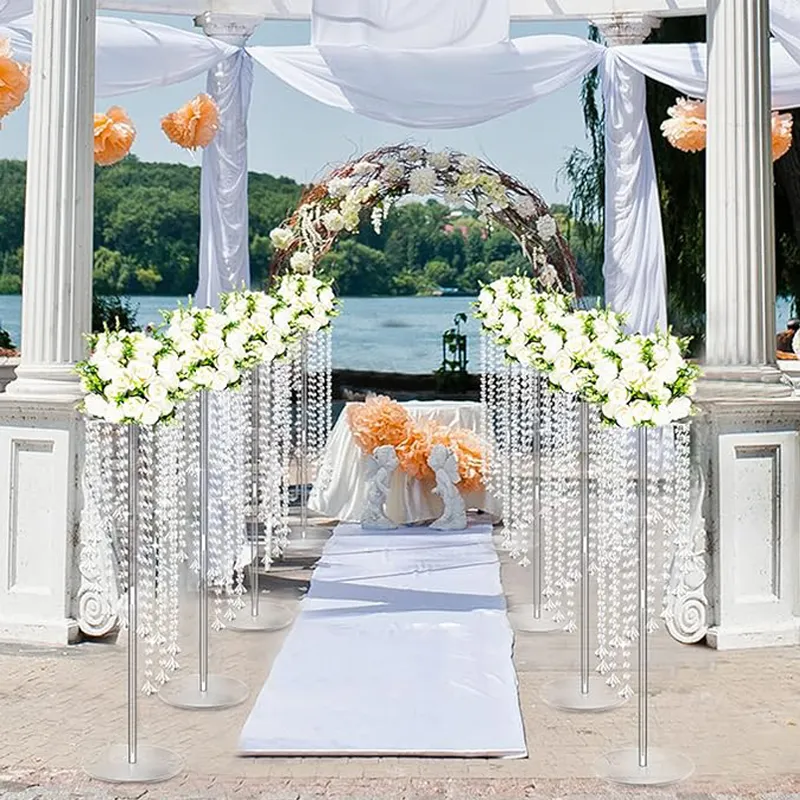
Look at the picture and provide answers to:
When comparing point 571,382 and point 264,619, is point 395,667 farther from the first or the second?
point 571,382

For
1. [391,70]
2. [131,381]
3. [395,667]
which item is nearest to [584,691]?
[395,667]

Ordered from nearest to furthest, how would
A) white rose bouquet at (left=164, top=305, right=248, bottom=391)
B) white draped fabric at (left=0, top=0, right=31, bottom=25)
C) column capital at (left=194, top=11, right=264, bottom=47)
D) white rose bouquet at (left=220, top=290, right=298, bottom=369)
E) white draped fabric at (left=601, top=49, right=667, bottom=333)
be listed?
white rose bouquet at (left=164, top=305, right=248, bottom=391) → white rose bouquet at (left=220, top=290, right=298, bottom=369) → white draped fabric at (left=0, top=0, right=31, bottom=25) → column capital at (left=194, top=11, right=264, bottom=47) → white draped fabric at (left=601, top=49, right=667, bottom=333)

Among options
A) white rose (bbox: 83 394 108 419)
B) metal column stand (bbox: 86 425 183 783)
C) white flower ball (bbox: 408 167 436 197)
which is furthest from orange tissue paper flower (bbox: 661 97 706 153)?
metal column stand (bbox: 86 425 183 783)

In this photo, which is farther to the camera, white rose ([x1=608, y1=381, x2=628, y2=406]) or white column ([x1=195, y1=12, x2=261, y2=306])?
white column ([x1=195, y1=12, x2=261, y2=306])

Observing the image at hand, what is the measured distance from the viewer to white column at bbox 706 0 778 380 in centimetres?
618

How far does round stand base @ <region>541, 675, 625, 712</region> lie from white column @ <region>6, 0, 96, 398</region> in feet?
8.37

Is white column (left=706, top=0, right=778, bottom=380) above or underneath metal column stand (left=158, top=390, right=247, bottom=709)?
above

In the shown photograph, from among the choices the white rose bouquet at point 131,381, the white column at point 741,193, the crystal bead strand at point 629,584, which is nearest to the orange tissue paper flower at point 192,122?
the crystal bead strand at point 629,584

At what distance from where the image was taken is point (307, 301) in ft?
24.8

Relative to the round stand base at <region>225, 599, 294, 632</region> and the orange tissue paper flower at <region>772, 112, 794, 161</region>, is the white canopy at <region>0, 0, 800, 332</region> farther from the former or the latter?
the round stand base at <region>225, 599, 294, 632</region>

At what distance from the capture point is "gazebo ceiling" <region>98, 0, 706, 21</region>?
968 cm

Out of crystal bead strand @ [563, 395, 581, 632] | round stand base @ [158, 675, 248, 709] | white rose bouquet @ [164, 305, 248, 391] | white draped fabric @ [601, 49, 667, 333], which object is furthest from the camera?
white draped fabric @ [601, 49, 667, 333]

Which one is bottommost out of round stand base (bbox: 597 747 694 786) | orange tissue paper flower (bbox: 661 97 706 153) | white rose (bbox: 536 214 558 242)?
round stand base (bbox: 597 747 694 786)

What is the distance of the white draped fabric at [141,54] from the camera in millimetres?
9070
